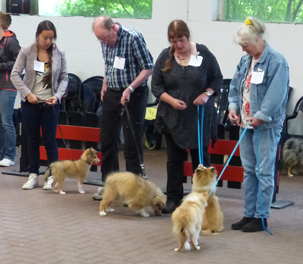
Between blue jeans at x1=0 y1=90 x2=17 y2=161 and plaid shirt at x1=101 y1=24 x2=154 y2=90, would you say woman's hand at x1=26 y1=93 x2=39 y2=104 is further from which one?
blue jeans at x1=0 y1=90 x2=17 y2=161

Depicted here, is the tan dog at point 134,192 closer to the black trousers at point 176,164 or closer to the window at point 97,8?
the black trousers at point 176,164

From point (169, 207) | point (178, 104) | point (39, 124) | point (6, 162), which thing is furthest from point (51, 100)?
point (6, 162)

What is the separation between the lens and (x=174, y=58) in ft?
18.2

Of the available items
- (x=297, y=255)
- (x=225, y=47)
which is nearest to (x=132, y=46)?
(x=297, y=255)

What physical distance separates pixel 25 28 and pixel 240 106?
712 centimetres

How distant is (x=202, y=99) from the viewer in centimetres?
543

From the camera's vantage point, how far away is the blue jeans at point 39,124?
6547mm

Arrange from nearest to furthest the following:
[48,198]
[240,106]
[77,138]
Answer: [240,106]
[48,198]
[77,138]

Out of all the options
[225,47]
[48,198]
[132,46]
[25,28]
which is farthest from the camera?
[25,28]

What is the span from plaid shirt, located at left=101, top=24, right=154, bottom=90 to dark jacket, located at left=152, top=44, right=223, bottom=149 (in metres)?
0.47

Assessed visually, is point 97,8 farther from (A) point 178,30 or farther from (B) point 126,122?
(A) point 178,30

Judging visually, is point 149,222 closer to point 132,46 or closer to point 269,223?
point 269,223

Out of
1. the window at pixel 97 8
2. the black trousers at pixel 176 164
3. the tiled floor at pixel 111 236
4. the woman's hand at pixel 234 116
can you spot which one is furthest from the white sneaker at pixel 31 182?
the window at pixel 97 8

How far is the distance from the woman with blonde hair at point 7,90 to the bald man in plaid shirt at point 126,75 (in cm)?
213
